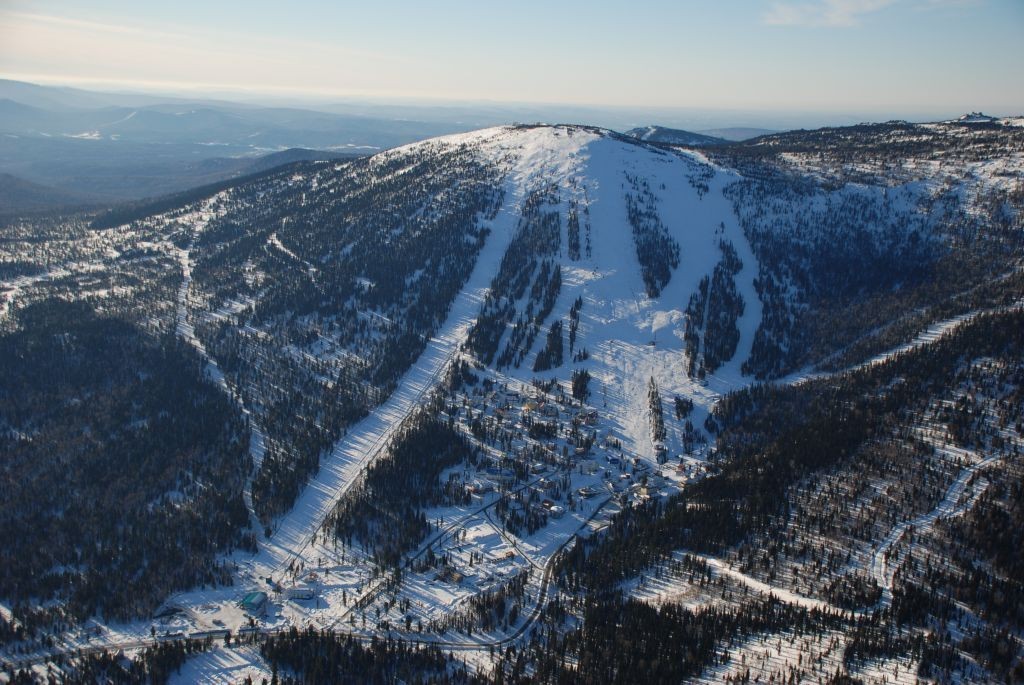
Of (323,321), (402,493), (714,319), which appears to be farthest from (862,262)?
(323,321)

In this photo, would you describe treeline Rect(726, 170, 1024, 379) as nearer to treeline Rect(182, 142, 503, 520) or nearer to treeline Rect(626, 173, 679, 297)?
treeline Rect(626, 173, 679, 297)

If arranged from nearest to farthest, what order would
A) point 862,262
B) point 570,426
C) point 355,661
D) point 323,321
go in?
1. point 355,661
2. point 570,426
3. point 323,321
4. point 862,262

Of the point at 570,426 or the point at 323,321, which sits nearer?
the point at 570,426

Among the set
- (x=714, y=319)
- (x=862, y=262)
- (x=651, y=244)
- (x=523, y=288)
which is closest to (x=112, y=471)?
(x=523, y=288)

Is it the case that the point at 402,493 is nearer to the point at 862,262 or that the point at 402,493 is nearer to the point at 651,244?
the point at 651,244

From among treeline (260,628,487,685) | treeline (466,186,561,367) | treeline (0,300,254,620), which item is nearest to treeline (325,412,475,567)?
treeline (0,300,254,620)

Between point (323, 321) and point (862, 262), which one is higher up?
point (862, 262)

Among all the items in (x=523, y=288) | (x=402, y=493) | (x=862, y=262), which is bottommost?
(x=402, y=493)

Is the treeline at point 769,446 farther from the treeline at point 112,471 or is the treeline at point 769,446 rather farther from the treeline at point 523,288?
the treeline at point 112,471

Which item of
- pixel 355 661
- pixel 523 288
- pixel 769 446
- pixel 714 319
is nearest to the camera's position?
pixel 355 661
